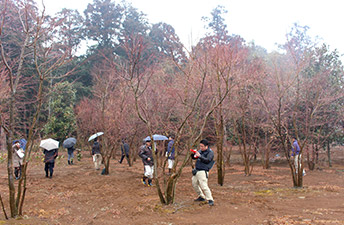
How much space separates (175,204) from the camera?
235 inches

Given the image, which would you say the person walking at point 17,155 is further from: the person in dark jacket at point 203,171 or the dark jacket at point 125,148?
the person in dark jacket at point 203,171

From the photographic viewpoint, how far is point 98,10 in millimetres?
31531

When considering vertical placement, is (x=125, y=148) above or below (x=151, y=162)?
above

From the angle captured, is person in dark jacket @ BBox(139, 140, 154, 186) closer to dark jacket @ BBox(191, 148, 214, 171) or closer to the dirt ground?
the dirt ground

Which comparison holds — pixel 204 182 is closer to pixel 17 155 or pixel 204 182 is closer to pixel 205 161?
pixel 205 161

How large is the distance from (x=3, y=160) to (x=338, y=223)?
14.9 m

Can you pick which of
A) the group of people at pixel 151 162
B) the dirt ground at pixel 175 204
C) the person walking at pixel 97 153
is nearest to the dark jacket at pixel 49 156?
the group of people at pixel 151 162

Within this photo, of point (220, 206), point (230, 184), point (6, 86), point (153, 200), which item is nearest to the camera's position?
point (220, 206)

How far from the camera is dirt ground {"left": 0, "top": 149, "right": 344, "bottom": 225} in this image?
16.5ft

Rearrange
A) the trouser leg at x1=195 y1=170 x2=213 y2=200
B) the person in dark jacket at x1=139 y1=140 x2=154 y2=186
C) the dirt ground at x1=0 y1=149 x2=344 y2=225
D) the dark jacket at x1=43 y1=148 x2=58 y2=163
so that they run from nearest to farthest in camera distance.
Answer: the dirt ground at x1=0 y1=149 x2=344 y2=225
the trouser leg at x1=195 y1=170 x2=213 y2=200
the person in dark jacket at x1=139 y1=140 x2=154 y2=186
the dark jacket at x1=43 y1=148 x2=58 y2=163

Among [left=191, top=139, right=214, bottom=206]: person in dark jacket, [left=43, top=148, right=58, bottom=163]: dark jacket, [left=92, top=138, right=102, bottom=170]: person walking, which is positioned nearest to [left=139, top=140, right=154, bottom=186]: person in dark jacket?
[left=191, top=139, right=214, bottom=206]: person in dark jacket

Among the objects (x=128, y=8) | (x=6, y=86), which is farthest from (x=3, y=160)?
(x=128, y=8)

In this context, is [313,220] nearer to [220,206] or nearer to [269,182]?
[220,206]

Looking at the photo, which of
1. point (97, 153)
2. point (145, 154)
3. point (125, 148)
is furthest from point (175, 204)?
point (125, 148)
